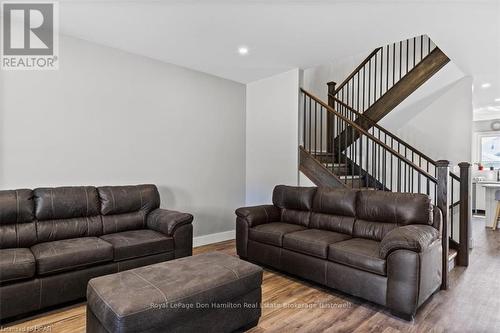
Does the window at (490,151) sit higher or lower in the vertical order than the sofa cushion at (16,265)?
higher

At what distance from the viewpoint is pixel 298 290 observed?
2.86m

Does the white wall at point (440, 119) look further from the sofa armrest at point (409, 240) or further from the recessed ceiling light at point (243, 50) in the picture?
the sofa armrest at point (409, 240)

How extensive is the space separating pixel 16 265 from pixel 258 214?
236 centimetres

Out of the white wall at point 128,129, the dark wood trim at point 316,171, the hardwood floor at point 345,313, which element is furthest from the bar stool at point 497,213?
the white wall at point 128,129

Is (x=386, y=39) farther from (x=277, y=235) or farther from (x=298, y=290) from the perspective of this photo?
(x=298, y=290)

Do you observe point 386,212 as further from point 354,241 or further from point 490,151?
point 490,151

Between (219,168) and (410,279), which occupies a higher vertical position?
(219,168)

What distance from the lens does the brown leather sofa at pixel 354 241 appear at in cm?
230

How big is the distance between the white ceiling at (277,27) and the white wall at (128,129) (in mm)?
328

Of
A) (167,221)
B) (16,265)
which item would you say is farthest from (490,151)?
(16,265)

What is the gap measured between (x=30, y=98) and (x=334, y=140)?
446 centimetres

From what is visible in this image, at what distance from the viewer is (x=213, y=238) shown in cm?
457

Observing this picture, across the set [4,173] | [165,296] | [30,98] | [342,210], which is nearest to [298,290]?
[342,210]

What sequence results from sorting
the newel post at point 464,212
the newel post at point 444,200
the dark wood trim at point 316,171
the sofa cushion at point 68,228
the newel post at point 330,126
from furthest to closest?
the newel post at point 330,126, the dark wood trim at point 316,171, the newel post at point 464,212, the newel post at point 444,200, the sofa cushion at point 68,228
